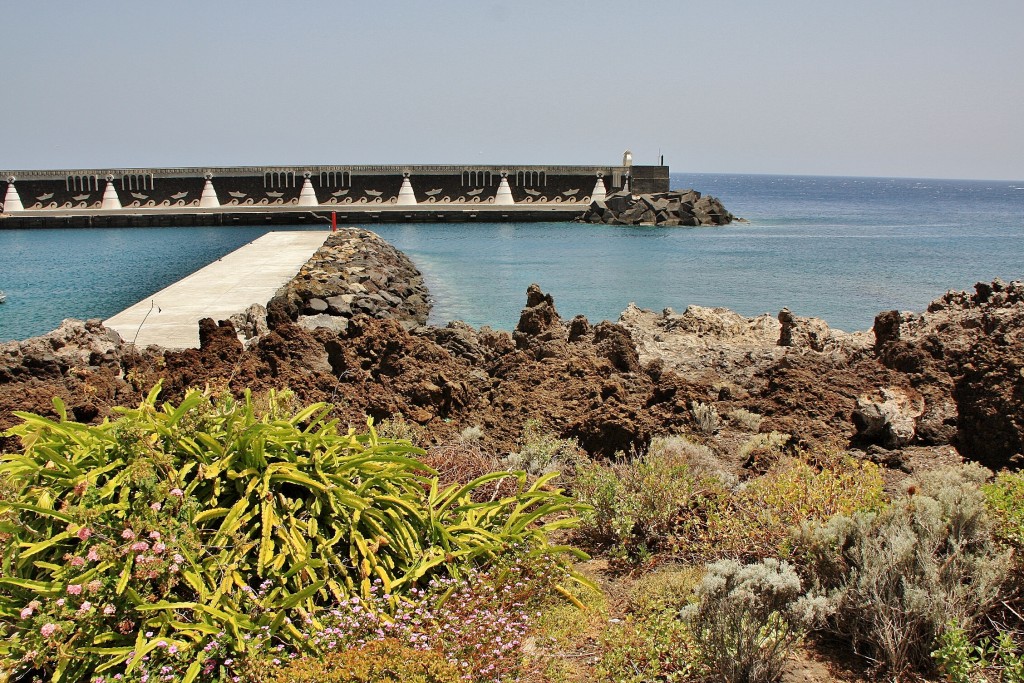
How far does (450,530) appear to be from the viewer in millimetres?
3783

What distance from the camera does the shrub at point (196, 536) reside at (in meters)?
2.95

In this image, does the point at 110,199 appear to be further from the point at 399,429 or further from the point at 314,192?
the point at 399,429

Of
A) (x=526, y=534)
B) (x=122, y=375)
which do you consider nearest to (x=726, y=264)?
(x=122, y=375)

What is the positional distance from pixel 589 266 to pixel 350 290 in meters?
14.3

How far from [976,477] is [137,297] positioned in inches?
774

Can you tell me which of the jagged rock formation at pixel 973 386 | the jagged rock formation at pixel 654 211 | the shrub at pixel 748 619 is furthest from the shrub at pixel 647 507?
the jagged rock formation at pixel 654 211

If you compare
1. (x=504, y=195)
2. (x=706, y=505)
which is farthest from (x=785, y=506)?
(x=504, y=195)

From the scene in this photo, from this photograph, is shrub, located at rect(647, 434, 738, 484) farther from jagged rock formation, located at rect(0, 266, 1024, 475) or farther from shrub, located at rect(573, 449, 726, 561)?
jagged rock formation, located at rect(0, 266, 1024, 475)

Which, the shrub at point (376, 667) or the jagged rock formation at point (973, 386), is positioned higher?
the jagged rock formation at point (973, 386)

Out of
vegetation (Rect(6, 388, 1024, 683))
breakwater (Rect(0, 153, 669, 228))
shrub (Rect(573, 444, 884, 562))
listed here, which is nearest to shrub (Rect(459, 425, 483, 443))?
shrub (Rect(573, 444, 884, 562))

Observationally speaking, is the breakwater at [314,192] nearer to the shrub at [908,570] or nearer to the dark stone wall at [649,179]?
the dark stone wall at [649,179]

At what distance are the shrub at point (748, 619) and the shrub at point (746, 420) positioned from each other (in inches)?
98.0

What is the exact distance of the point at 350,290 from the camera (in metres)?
18.2

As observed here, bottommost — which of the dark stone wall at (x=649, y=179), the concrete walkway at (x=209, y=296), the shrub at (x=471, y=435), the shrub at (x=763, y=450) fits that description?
the concrete walkway at (x=209, y=296)
